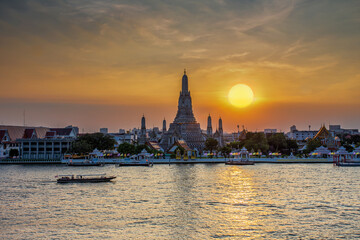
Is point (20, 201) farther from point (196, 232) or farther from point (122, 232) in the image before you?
point (196, 232)

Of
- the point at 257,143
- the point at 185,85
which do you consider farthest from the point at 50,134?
the point at 257,143

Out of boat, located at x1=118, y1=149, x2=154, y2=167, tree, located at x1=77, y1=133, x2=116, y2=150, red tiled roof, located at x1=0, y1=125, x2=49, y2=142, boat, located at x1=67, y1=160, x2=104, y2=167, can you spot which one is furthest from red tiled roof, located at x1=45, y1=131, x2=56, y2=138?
boat, located at x1=118, y1=149, x2=154, y2=167

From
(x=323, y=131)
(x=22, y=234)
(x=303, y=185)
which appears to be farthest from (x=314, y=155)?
(x=22, y=234)

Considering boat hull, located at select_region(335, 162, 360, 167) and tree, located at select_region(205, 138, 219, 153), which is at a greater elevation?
tree, located at select_region(205, 138, 219, 153)

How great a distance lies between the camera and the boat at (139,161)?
362 ft

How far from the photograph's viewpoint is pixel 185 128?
15350 cm

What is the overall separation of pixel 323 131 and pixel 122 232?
126468 millimetres

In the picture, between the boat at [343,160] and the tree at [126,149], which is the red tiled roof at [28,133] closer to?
the tree at [126,149]

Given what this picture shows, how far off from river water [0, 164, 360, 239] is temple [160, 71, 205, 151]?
82472 millimetres

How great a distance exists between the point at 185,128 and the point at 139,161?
141 feet

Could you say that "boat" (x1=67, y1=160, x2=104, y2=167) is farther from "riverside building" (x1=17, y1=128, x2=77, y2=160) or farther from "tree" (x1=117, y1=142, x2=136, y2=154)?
"riverside building" (x1=17, y1=128, x2=77, y2=160)

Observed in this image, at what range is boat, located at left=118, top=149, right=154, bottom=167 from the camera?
110250 millimetres

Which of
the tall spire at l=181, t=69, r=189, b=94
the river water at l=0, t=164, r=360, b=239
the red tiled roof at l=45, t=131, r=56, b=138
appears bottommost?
the river water at l=0, t=164, r=360, b=239

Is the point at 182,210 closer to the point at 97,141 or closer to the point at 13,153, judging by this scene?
the point at 97,141
